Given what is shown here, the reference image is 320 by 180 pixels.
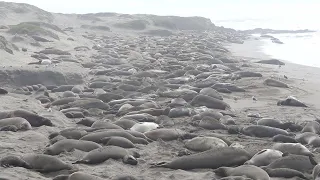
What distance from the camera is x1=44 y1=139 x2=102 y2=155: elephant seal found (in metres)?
4.65

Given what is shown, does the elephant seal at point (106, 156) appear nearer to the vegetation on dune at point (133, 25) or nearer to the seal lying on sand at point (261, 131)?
the seal lying on sand at point (261, 131)

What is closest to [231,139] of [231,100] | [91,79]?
[231,100]

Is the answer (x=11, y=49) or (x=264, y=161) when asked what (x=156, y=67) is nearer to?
(x=11, y=49)

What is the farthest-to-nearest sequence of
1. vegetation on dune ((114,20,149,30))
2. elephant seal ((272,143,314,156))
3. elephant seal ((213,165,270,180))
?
vegetation on dune ((114,20,149,30)) < elephant seal ((272,143,314,156)) < elephant seal ((213,165,270,180))

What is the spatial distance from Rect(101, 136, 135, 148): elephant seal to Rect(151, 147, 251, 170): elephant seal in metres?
0.68

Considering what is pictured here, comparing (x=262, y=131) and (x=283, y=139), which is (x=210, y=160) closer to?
(x=283, y=139)

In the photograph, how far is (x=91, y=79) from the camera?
11188mm

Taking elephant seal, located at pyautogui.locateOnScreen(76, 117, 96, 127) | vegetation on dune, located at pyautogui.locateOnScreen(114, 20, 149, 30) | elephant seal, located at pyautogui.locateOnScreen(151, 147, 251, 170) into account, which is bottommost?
vegetation on dune, located at pyautogui.locateOnScreen(114, 20, 149, 30)

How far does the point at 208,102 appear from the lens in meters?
7.98

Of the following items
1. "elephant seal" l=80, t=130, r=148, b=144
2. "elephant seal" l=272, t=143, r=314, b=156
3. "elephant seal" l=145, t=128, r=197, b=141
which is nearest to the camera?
"elephant seal" l=272, t=143, r=314, b=156

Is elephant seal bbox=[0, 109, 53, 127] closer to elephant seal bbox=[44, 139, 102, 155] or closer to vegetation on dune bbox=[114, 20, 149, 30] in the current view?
elephant seal bbox=[44, 139, 102, 155]

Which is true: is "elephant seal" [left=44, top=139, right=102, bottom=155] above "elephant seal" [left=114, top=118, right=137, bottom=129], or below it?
above

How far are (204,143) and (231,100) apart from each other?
13.7 feet

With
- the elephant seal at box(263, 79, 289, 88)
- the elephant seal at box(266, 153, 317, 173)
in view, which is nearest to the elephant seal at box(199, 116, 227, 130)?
the elephant seal at box(266, 153, 317, 173)
